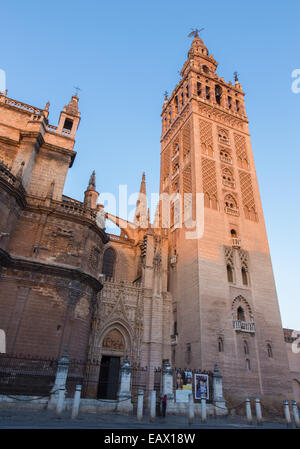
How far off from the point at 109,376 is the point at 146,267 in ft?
25.6

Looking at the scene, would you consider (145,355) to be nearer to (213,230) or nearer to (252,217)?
(213,230)

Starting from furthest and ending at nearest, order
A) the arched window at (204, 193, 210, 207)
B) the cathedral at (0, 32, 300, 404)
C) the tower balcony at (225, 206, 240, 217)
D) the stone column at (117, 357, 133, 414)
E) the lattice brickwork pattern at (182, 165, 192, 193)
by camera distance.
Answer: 1. the lattice brickwork pattern at (182, 165, 192, 193)
2. the tower balcony at (225, 206, 240, 217)
3. the arched window at (204, 193, 210, 207)
4. the cathedral at (0, 32, 300, 404)
5. the stone column at (117, 357, 133, 414)

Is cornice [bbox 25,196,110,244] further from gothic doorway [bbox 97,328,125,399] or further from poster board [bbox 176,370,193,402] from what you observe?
poster board [bbox 176,370,193,402]

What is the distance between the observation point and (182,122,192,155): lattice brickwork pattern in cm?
2809

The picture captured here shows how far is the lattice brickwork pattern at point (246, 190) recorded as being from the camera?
86.3 feet

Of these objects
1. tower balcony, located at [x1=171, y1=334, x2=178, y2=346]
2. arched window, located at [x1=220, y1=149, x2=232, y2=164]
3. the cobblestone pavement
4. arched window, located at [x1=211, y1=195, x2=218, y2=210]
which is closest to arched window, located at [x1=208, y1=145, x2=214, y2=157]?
arched window, located at [x1=220, y1=149, x2=232, y2=164]

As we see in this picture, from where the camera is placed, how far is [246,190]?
27000mm

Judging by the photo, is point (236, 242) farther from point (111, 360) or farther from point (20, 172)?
point (20, 172)

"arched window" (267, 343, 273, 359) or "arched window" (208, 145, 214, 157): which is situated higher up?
"arched window" (208, 145, 214, 157)

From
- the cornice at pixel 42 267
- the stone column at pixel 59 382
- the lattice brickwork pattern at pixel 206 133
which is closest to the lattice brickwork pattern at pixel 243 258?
the lattice brickwork pattern at pixel 206 133

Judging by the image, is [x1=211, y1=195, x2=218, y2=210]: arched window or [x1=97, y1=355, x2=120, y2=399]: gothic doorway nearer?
[x1=97, y1=355, x2=120, y2=399]: gothic doorway

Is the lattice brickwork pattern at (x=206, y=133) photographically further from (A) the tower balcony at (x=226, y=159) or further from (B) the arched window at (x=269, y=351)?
(B) the arched window at (x=269, y=351)

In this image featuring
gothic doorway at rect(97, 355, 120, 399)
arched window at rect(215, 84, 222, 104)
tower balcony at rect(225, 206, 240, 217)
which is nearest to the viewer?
gothic doorway at rect(97, 355, 120, 399)

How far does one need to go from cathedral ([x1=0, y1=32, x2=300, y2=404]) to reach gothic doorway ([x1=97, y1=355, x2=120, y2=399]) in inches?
3.4
